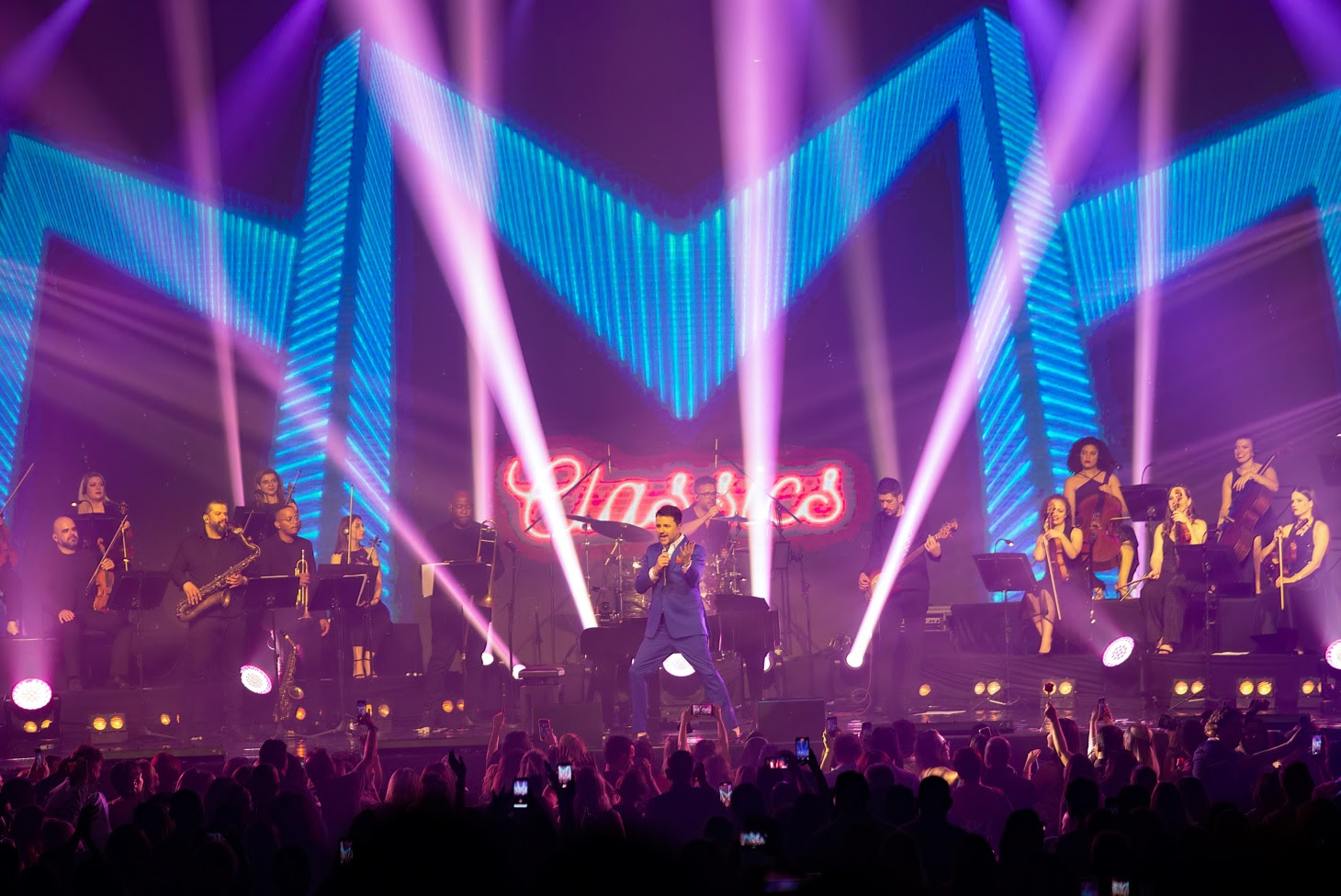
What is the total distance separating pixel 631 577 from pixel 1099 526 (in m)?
5.14

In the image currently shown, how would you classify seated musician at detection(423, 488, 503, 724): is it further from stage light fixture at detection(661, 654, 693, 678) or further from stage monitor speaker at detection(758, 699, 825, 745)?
stage monitor speaker at detection(758, 699, 825, 745)

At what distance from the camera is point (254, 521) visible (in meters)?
11.6

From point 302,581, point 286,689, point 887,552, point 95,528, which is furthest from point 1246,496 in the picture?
point 95,528

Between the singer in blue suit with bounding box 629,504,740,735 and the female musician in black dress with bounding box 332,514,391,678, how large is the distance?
3940 millimetres

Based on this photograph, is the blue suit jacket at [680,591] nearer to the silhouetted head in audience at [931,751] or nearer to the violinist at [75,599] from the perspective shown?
the silhouetted head in audience at [931,751]

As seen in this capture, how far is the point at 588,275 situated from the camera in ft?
56.6

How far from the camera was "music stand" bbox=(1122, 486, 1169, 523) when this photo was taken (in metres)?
10.8

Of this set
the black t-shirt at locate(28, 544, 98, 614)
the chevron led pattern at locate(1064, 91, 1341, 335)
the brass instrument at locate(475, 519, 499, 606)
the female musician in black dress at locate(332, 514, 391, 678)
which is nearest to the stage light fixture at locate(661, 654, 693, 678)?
the brass instrument at locate(475, 519, 499, 606)

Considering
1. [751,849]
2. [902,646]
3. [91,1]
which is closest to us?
[751,849]

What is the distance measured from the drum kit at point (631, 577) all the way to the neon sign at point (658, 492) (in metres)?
0.83

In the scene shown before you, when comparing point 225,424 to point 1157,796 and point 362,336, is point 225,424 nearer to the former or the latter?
point 362,336

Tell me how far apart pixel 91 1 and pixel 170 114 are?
150cm

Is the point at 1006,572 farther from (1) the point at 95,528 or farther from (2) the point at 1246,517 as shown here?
(1) the point at 95,528

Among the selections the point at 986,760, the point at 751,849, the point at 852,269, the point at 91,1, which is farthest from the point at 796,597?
the point at 751,849
